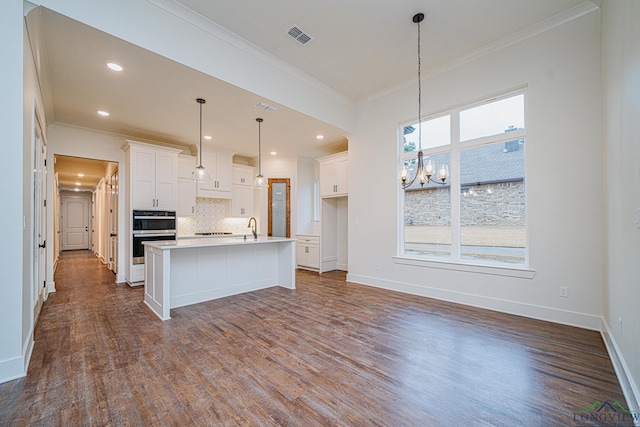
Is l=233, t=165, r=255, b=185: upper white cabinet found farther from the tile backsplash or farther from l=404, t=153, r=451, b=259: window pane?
l=404, t=153, r=451, b=259: window pane

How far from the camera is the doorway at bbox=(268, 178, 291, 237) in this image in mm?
7227

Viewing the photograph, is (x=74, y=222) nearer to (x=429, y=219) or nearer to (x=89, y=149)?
(x=89, y=149)

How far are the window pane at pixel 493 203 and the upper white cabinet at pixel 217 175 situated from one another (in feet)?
16.5

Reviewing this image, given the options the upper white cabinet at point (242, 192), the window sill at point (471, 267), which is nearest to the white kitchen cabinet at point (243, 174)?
the upper white cabinet at point (242, 192)

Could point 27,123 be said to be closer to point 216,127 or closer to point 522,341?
point 216,127

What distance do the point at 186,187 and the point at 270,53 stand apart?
3.51 m

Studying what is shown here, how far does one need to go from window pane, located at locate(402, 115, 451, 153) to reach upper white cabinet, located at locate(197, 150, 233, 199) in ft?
13.5

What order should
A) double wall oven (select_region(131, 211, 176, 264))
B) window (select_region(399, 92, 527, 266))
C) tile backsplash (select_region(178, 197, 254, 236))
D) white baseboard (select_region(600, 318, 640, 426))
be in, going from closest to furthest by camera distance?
1. white baseboard (select_region(600, 318, 640, 426))
2. window (select_region(399, 92, 527, 266))
3. double wall oven (select_region(131, 211, 176, 264))
4. tile backsplash (select_region(178, 197, 254, 236))

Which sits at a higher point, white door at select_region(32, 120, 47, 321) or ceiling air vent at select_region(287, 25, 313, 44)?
ceiling air vent at select_region(287, 25, 313, 44)

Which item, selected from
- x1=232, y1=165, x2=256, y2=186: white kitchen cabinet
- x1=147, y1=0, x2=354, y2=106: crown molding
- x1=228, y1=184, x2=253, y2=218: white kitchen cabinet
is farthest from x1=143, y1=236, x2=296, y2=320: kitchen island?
x1=232, y1=165, x2=256, y2=186: white kitchen cabinet

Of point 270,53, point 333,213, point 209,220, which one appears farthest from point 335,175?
point 209,220

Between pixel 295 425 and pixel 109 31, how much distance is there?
3.61 m

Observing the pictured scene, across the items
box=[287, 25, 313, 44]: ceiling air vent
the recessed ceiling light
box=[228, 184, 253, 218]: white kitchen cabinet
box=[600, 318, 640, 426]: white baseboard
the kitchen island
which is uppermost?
box=[287, 25, 313, 44]: ceiling air vent

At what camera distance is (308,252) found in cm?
682
